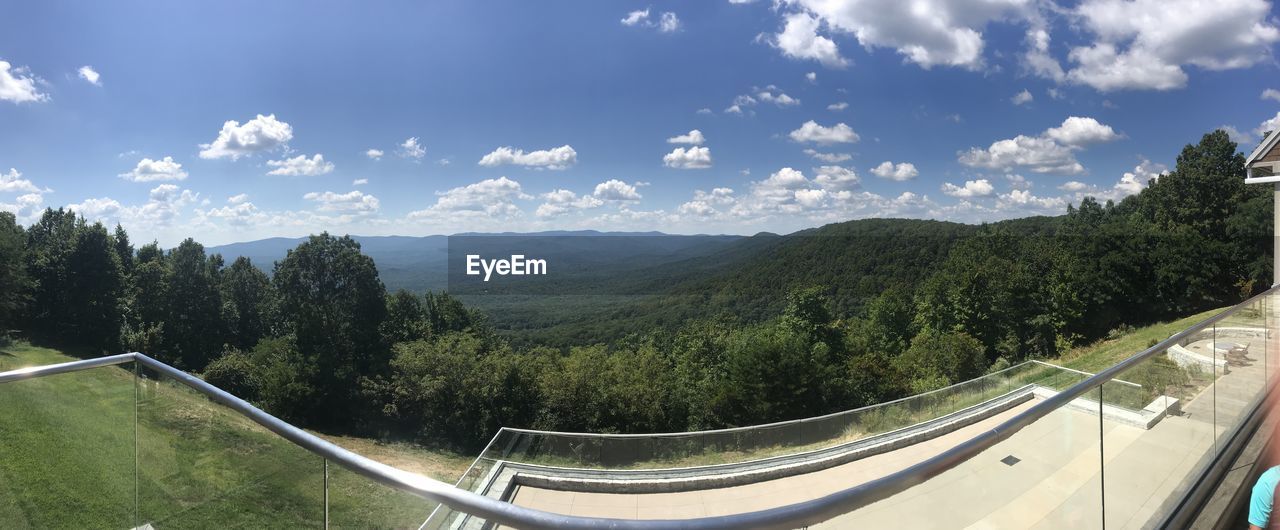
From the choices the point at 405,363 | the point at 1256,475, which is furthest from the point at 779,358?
the point at 1256,475

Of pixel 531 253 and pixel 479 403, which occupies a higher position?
pixel 531 253

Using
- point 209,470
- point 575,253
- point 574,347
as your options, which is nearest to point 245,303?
point 574,347

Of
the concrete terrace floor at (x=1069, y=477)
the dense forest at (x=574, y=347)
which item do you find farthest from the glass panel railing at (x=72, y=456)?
the dense forest at (x=574, y=347)

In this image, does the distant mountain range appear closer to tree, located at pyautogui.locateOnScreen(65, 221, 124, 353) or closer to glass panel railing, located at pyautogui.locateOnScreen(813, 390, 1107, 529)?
tree, located at pyautogui.locateOnScreen(65, 221, 124, 353)

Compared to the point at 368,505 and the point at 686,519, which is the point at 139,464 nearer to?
the point at 368,505

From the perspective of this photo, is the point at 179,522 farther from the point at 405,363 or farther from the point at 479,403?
the point at 405,363

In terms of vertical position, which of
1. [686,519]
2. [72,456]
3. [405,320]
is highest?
[686,519]
